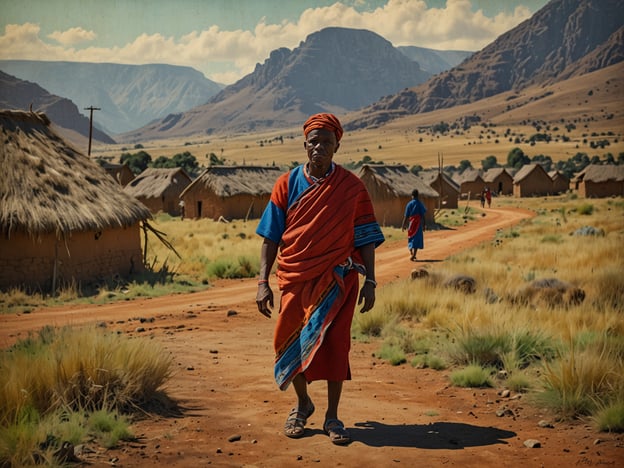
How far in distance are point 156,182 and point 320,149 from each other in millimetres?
38257

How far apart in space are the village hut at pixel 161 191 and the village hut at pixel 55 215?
970 inches

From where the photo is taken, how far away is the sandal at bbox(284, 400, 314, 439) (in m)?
4.90

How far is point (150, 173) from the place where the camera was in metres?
43.5

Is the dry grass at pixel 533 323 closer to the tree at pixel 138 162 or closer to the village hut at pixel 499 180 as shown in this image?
the village hut at pixel 499 180

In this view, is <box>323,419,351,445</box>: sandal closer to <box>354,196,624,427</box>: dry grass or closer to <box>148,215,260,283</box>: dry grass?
<box>354,196,624,427</box>: dry grass

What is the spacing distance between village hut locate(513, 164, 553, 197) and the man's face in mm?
60025

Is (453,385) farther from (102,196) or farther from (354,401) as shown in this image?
(102,196)

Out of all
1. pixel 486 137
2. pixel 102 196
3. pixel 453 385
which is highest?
pixel 486 137

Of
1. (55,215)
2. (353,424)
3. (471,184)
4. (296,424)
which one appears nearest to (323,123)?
(296,424)

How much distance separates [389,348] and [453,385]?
1.49 meters

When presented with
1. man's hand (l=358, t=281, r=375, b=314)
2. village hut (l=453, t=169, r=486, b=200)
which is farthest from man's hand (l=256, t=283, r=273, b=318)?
village hut (l=453, t=169, r=486, b=200)

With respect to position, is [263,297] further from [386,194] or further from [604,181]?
[604,181]

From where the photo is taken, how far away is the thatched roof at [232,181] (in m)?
35.9

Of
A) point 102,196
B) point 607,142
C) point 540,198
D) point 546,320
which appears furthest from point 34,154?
point 607,142
